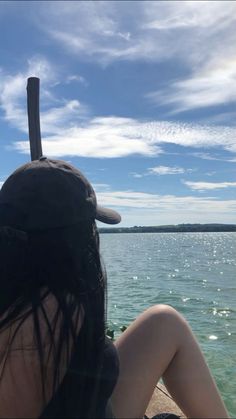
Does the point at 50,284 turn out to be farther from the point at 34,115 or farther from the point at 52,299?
the point at 34,115

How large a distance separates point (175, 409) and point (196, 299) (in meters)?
14.1

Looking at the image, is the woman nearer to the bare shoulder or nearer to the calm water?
the bare shoulder

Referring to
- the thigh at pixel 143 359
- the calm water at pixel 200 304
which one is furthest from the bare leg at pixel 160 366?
the calm water at pixel 200 304

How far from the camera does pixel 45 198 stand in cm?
179

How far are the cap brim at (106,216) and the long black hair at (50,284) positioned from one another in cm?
26

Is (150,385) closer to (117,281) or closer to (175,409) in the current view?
(175,409)

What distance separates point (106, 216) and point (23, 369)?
2.40 feet

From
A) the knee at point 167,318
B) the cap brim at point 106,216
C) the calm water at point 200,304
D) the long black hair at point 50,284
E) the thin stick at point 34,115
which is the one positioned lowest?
the calm water at point 200,304

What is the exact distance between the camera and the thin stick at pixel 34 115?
3684mm

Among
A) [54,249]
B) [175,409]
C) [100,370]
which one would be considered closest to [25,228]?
[54,249]

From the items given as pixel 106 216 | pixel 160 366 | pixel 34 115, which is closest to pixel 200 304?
pixel 34 115

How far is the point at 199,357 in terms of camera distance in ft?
7.70

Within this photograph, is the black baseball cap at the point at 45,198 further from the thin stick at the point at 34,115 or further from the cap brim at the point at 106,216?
the thin stick at the point at 34,115

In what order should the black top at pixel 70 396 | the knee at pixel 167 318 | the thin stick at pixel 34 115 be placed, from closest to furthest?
the black top at pixel 70 396 → the knee at pixel 167 318 → the thin stick at pixel 34 115
